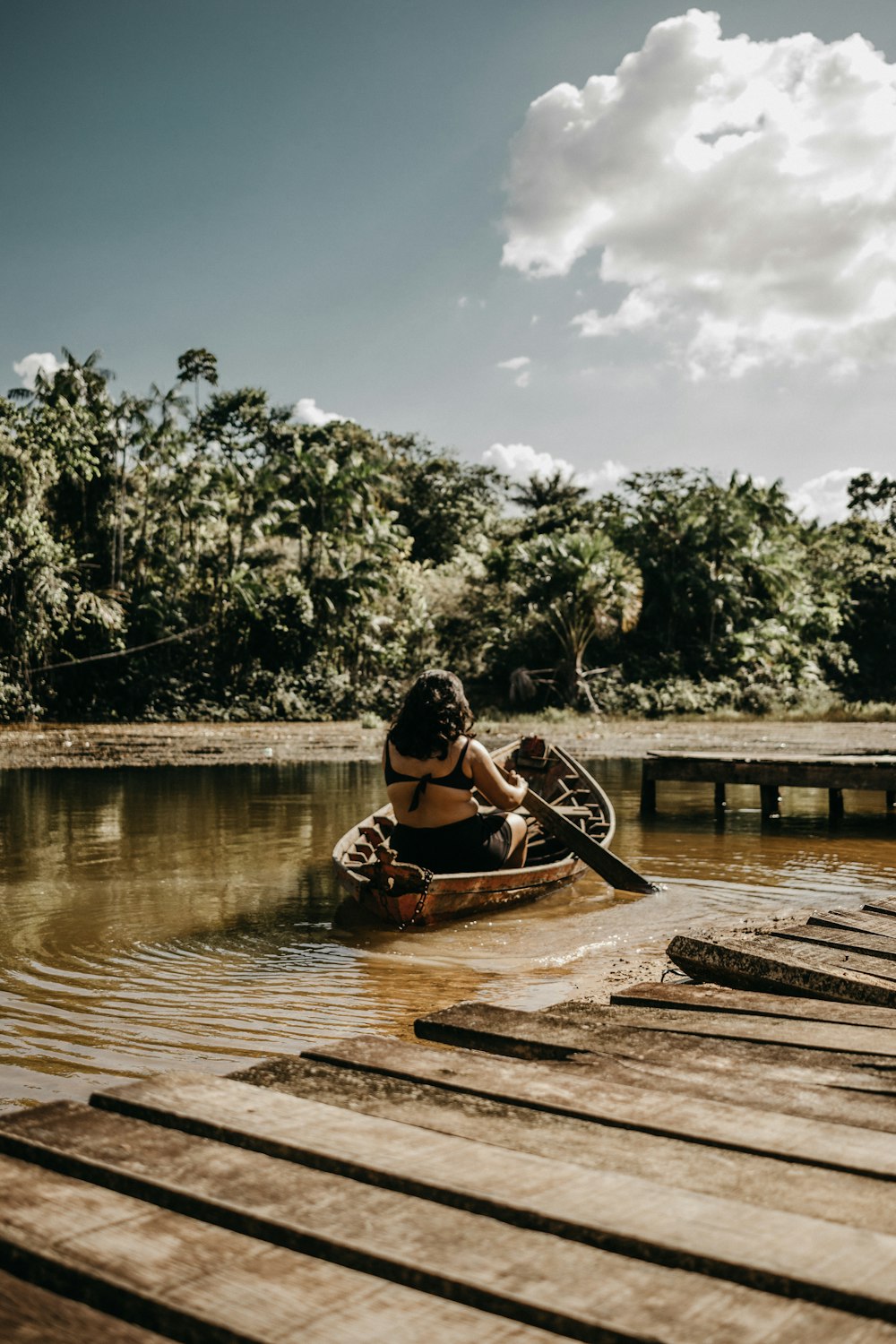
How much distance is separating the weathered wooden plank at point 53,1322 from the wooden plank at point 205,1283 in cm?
2

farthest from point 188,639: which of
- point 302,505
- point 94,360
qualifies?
point 94,360

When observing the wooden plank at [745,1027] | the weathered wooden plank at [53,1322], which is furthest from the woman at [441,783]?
the weathered wooden plank at [53,1322]

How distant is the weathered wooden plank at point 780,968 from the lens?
367 cm

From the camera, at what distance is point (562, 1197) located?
159cm

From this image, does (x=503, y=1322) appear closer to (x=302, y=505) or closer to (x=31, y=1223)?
(x=31, y=1223)

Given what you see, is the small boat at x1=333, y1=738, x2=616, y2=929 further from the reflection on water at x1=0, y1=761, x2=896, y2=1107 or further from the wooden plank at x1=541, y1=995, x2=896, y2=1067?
the wooden plank at x1=541, y1=995, x2=896, y2=1067

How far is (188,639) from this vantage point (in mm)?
31516

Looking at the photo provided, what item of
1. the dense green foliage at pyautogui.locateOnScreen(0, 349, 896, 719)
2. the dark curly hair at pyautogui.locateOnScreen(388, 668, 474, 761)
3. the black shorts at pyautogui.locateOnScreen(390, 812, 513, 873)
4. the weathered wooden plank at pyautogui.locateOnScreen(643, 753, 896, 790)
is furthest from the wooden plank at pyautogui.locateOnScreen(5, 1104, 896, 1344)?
the dense green foliage at pyautogui.locateOnScreen(0, 349, 896, 719)

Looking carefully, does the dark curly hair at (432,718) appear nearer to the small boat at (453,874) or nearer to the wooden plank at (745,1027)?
the small boat at (453,874)

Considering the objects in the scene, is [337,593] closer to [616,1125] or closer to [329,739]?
[329,739]

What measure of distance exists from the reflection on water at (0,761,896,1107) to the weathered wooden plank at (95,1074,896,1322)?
2799mm

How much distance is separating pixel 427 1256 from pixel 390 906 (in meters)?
5.82

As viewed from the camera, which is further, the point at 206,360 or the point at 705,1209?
the point at 206,360

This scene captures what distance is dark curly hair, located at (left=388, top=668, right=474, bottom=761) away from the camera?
724 centimetres
